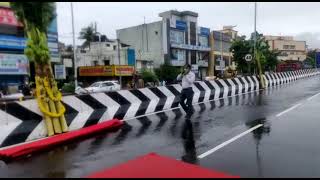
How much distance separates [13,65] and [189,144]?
112 feet

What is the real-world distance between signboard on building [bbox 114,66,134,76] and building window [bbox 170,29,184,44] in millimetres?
11373

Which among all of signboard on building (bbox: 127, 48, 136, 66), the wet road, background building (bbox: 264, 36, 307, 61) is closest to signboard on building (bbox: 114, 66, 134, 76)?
signboard on building (bbox: 127, 48, 136, 66)

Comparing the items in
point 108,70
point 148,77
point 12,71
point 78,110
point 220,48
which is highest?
point 220,48

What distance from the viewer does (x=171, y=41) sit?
207ft

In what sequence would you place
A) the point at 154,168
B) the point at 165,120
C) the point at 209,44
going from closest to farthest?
the point at 154,168, the point at 165,120, the point at 209,44

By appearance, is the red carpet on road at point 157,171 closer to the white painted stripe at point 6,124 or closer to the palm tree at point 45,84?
the white painted stripe at point 6,124

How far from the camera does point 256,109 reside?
13539 millimetres

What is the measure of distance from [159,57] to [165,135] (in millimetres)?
54775

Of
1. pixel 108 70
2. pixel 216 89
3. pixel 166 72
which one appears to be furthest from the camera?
pixel 166 72

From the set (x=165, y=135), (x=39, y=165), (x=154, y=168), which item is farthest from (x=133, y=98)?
(x=154, y=168)

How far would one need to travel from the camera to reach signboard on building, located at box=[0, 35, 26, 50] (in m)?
37.8

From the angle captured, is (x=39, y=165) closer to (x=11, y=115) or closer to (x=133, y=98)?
(x=11, y=115)

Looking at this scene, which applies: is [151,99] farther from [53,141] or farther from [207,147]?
[207,147]

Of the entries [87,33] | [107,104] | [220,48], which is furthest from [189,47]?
[107,104]
